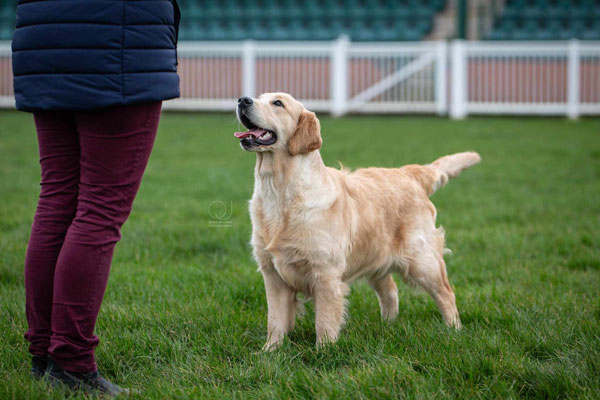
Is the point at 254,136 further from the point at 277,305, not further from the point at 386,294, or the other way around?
the point at 386,294

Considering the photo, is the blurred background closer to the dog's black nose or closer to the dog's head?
the dog's head

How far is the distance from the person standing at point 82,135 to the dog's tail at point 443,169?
1723 mm

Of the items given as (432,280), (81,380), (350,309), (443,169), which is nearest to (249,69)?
(443,169)

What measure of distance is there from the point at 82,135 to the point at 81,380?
85cm

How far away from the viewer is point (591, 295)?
353 cm

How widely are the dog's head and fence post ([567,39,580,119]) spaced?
13160 mm

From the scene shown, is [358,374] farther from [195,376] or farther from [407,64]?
[407,64]

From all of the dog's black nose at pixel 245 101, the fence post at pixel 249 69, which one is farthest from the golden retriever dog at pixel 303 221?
the fence post at pixel 249 69

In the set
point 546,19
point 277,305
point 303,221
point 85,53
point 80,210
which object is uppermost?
point 546,19

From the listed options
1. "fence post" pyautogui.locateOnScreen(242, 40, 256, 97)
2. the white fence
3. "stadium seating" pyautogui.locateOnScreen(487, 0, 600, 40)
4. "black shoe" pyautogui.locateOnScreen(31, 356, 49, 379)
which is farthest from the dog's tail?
"stadium seating" pyautogui.locateOnScreen(487, 0, 600, 40)

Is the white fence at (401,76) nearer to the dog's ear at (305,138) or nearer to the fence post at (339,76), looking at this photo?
the fence post at (339,76)

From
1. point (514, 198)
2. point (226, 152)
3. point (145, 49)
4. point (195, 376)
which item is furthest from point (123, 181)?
point (226, 152)

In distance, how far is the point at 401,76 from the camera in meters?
15.5

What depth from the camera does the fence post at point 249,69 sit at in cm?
1554
